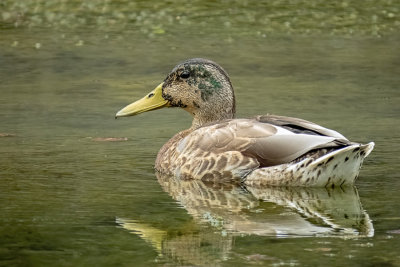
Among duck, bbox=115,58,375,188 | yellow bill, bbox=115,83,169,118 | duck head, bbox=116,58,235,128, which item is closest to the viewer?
duck, bbox=115,58,375,188

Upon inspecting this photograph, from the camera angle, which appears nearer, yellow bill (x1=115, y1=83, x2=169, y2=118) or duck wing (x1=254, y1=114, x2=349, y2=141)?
duck wing (x1=254, y1=114, x2=349, y2=141)

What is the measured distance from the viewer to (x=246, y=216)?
8.30 m

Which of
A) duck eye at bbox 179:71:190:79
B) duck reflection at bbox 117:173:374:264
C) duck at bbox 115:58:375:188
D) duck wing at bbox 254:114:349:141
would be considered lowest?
duck reflection at bbox 117:173:374:264

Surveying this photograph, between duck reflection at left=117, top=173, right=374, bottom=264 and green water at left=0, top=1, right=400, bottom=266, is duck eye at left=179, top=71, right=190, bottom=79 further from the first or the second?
duck reflection at left=117, top=173, right=374, bottom=264

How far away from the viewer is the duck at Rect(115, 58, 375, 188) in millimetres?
9234

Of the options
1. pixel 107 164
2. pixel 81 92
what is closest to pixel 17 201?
pixel 107 164

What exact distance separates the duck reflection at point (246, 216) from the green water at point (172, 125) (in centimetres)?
2

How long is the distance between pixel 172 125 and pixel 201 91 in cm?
210

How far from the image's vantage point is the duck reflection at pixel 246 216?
738 cm

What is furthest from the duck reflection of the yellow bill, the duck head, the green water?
the yellow bill

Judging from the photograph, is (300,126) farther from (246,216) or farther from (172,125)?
(172,125)

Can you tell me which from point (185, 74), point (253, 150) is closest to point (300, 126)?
point (253, 150)

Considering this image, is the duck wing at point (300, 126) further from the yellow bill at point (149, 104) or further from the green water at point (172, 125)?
the yellow bill at point (149, 104)

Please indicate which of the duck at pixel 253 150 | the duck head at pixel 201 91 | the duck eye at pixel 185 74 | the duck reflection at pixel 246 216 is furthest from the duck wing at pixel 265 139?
the duck eye at pixel 185 74
